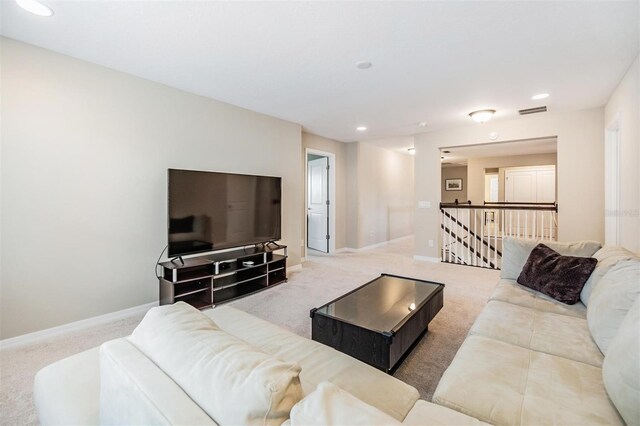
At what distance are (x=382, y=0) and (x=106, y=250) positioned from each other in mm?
3206

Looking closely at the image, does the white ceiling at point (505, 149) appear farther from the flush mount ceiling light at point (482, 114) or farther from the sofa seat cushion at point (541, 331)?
the sofa seat cushion at point (541, 331)

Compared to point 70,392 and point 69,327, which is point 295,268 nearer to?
point 69,327

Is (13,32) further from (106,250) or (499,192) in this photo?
(499,192)

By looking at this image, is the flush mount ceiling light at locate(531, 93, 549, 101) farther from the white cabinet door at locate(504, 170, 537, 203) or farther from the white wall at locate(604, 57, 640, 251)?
the white cabinet door at locate(504, 170, 537, 203)

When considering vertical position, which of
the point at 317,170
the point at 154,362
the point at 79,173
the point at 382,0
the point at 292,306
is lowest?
the point at 292,306

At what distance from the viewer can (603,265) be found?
2010 mm

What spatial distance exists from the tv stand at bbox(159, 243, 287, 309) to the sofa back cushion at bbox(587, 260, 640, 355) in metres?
3.10

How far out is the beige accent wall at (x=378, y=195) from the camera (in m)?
6.66

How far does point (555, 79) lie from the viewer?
3.10m

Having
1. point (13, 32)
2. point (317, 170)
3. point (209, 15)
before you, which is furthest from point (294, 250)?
point (13, 32)

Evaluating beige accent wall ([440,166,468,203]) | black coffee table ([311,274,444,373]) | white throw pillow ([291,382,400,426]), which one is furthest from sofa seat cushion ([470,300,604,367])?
beige accent wall ([440,166,468,203])

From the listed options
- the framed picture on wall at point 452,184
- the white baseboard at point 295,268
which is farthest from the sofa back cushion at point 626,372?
the framed picture on wall at point 452,184

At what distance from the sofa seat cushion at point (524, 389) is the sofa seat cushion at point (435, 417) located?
0.19m

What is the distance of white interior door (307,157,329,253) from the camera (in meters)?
6.54
